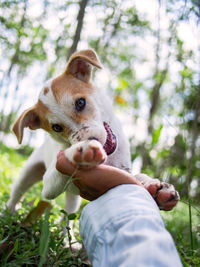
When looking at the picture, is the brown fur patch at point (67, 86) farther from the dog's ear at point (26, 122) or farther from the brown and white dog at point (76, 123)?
the dog's ear at point (26, 122)

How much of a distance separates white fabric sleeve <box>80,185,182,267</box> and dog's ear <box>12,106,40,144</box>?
1.51 meters

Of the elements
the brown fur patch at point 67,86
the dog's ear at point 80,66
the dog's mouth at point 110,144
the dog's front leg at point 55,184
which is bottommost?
the dog's front leg at point 55,184

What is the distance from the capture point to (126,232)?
966 millimetres

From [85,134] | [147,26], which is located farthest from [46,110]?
[147,26]

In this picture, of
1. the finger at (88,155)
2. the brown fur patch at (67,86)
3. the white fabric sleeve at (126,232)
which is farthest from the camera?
the brown fur patch at (67,86)

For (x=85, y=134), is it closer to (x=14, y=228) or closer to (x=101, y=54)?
(x=14, y=228)

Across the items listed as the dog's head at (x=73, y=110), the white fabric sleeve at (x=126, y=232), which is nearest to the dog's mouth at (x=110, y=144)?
the dog's head at (x=73, y=110)

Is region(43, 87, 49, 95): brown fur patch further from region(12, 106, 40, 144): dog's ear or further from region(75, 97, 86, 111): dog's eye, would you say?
region(75, 97, 86, 111): dog's eye

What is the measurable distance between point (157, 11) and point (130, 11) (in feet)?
7.35

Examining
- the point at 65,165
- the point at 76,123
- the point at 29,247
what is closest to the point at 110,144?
the point at 76,123

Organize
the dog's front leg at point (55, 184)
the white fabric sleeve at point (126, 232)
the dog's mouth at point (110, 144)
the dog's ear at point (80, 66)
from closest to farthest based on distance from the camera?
1. the white fabric sleeve at point (126, 232)
2. the dog's front leg at point (55, 184)
3. the dog's mouth at point (110, 144)
4. the dog's ear at point (80, 66)

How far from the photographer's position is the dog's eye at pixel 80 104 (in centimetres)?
222

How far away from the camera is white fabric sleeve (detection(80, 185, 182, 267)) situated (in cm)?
86

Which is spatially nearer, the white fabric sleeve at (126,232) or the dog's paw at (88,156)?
the white fabric sleeve at (126,232)
